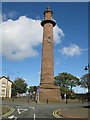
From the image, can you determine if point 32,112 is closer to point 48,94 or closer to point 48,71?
point 48,94

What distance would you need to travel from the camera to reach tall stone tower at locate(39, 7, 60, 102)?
Result: 5247cm

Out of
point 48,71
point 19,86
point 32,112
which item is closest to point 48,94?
point 48,71

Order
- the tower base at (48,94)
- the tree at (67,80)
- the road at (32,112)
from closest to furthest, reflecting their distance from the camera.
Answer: the road at (32,112), the tower base at (48,94), the tree at (67,80)

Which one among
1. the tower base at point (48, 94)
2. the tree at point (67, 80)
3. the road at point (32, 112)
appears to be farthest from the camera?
the tree at point (67, 80)

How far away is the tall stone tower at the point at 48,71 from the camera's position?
52.5 meters

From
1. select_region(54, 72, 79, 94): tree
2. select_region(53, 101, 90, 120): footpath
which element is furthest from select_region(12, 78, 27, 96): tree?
select_region(53, 101, 90, 120): footpath

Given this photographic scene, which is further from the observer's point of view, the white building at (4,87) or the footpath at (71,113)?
the white building at (4,87)

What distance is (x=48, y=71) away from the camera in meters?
53.7

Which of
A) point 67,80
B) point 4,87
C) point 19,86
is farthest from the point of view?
point 19,86

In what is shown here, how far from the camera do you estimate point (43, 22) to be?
57656mm

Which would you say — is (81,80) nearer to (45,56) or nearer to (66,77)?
(66,77)

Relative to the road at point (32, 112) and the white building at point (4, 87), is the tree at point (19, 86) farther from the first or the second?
the road at point (32, 112)

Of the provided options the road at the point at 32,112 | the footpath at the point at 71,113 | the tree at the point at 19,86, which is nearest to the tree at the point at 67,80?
the tree at the point at 19,86

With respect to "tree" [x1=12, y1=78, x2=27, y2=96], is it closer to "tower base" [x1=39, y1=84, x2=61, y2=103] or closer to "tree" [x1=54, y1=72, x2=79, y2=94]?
"tree" [x1=54, y1=72, x2=79, y2=94]
